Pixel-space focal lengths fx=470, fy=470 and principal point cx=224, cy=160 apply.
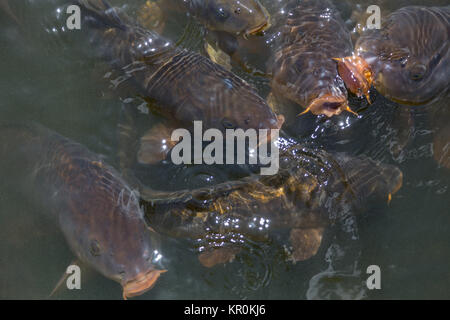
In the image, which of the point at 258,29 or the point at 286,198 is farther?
the point at 258,29

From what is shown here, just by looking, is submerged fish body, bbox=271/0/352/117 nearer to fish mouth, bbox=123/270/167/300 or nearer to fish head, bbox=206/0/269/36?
fish head, bbox=206/0/269/36

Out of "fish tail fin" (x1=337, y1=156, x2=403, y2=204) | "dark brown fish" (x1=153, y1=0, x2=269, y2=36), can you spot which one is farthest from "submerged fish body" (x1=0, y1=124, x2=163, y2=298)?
"dark brown fish" (x1=153, y1=0, x2=269, y2=36)

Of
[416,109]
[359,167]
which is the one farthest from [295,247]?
[416,109]

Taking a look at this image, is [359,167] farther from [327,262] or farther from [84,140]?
[84,140]

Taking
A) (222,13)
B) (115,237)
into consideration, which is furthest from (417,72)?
(115,237)

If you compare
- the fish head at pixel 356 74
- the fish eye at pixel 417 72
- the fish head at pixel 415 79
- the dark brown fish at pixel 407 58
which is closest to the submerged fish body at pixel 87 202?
the fish head at pixel 356 74

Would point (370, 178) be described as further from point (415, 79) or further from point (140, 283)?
point (140, 283)
